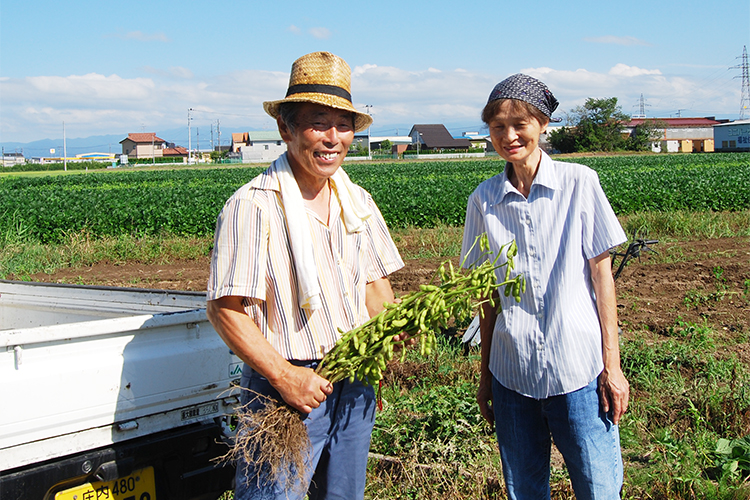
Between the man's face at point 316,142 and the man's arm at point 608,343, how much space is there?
1.03 meters

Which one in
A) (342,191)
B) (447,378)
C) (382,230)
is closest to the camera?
(342,191)

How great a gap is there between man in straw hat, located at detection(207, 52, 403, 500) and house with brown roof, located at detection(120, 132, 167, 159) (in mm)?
118903

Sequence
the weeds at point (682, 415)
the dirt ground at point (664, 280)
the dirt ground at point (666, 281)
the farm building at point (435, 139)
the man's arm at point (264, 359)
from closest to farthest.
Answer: the man's arm at point (264, 359), the weeds at point (682, 415), the dirt ground at point (666, 281), the dirt ground at point (664, 280), the farm building at point (435, 139)

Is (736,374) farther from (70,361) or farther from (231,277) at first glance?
(70,361)

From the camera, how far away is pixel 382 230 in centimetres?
266

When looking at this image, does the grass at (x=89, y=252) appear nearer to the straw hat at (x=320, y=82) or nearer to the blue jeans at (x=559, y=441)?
the straw hat at (x=320, y=82)

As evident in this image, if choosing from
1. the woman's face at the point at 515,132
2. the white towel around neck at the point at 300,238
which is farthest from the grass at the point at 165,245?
the white towel around neck at the point at 300,238

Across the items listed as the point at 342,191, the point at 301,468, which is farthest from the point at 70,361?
the point at 342,191

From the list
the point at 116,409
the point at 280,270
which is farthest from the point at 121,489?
the point at 280,270

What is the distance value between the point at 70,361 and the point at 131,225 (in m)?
12.6

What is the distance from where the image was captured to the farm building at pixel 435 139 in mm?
96512

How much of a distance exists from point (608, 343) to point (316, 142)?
1.29 m

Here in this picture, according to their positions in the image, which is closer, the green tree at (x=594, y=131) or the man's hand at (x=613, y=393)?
the man's hand at (x=613, y=393)

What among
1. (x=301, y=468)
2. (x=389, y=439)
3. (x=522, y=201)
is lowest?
(x=389, y=439)
